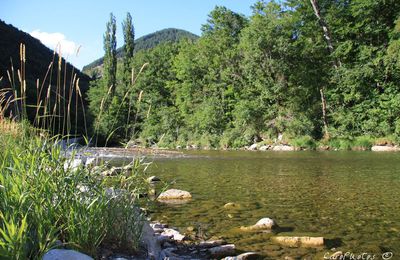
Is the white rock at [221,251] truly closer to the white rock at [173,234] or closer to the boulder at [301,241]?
the white rock at [173,234]

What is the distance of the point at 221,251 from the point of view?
4234 mm

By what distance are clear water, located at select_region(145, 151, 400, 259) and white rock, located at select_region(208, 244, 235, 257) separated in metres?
0.24

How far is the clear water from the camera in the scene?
460 centimetres

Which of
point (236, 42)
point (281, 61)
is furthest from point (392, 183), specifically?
point (236, 42)

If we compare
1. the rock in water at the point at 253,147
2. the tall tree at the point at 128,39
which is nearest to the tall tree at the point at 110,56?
the tall tree at the point at 128,39

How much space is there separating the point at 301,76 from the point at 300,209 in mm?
24258

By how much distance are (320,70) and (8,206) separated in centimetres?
2956

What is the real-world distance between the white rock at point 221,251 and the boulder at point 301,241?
28.3 inches

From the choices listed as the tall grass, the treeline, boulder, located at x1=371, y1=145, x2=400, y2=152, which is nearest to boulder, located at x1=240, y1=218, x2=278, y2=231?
the tall grass

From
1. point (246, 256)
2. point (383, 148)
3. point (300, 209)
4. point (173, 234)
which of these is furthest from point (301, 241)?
point (383, 148)

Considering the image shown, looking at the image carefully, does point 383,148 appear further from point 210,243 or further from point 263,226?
point 210,243

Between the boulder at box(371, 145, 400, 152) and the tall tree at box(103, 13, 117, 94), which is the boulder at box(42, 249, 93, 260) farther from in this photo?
the tall tree at box(103, 13, 117, 94)

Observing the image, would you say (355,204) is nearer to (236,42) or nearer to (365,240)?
(365,240)

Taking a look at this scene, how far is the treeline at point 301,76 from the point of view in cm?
2533
